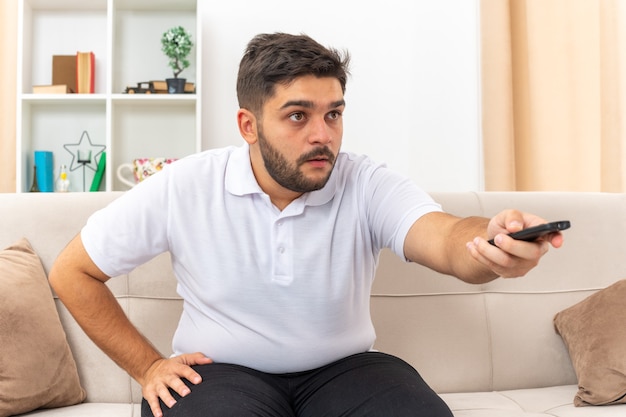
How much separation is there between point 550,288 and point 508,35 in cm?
149

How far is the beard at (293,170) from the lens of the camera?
146 centimetres

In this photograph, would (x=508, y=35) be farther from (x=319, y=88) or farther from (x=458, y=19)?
(x=319, y=88)

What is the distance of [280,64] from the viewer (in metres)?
1.48

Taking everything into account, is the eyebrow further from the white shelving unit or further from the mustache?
the white shelving unit

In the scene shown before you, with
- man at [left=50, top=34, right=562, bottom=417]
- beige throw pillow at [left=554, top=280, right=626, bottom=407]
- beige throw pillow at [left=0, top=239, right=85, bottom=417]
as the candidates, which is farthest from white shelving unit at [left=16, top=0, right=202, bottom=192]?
beige throw pillow at [left=554, top=280, right=626, bottom=407]

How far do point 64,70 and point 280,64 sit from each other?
1.97 metres

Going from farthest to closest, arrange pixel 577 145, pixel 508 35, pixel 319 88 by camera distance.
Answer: pixel 508 35
pixel 577 145
pixel 319 88

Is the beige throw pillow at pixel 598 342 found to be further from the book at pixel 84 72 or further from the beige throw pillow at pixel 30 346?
the book at pixel 84 72

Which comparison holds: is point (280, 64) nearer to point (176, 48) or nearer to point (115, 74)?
point (176, 48)

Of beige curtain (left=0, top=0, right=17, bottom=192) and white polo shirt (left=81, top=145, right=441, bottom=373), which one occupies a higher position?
beige curtain (left=0, top=0, right=17, bottom=192)

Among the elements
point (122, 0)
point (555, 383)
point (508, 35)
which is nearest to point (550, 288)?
point (555, 383)

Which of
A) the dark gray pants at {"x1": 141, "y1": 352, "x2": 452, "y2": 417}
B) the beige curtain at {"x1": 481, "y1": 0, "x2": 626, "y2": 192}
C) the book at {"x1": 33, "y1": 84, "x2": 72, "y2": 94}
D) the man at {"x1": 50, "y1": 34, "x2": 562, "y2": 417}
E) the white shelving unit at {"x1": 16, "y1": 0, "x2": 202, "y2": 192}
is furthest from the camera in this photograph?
the white shelving unit at {"x1": 16, "y1": 0, "x2": 202, "y2": 192}

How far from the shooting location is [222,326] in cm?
149

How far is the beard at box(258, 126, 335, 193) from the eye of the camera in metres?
1.46
